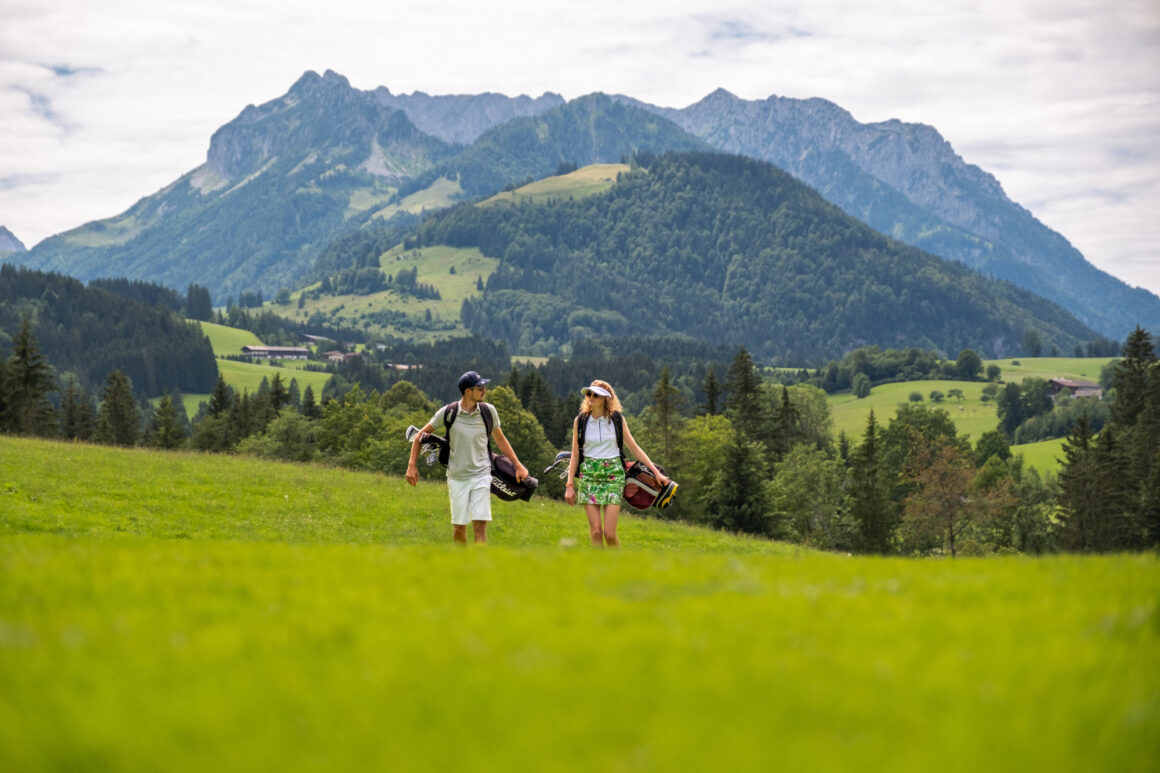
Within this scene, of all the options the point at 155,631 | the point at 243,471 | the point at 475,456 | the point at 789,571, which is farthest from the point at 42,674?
the point at 243,471

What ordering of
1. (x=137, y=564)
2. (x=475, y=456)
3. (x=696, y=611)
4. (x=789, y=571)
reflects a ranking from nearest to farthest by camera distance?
(x=696, y=611) → (x=137, y=564) → (x=789, y=571) → (x=475, y=456)

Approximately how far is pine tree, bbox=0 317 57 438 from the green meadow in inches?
3307

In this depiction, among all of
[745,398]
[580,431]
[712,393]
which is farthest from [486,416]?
[712,393]

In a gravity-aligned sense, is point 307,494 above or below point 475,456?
below

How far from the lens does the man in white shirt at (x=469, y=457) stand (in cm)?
1677

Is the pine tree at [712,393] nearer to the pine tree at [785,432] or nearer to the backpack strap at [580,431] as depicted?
the pine tree at [785,432]

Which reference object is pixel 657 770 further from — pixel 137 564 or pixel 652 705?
pixel 137 564

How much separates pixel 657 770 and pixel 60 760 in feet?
11.0

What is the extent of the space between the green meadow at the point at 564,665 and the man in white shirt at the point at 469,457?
6.02 metres

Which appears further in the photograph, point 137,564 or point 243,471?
point 243,471

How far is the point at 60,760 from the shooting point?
533cm

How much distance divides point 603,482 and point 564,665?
10928 mm

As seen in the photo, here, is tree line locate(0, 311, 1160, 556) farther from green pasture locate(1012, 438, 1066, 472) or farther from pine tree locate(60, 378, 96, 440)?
green pasture locate(1012, 438, 1066, 472)

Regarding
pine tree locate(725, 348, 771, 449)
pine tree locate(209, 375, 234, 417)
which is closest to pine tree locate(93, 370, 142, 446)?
pine tree locate(209, 375, 234, 417)
